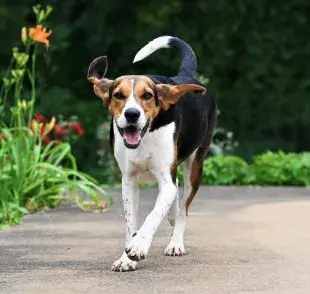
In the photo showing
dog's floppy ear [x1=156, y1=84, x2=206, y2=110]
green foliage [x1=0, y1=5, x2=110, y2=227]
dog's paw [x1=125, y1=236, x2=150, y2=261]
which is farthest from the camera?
green foliage [x1=0, y1=5, x2=110, y2=227]

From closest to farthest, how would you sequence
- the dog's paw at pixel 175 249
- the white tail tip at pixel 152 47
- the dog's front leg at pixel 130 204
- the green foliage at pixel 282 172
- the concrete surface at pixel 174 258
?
the concrete surface at pixel 174 258, the dog's front leg at pixel 130 204, the dog's paw at pixel 175 249, the white tail tip at pixel 152 47, the green foliage at pixel 282 172

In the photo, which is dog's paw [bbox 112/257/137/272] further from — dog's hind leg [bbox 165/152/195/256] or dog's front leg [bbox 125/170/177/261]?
dog's hind leg [bbox 165/152/195/256]

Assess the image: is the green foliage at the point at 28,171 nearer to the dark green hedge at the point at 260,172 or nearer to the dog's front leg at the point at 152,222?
the dog's front leg at the point at 152,222

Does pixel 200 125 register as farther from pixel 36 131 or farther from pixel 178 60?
pixel 178 60

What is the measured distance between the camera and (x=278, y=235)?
7812 millimetres

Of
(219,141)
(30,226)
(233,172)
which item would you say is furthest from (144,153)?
(219,141)

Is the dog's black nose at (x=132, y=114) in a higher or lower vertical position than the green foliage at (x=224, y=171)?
higher

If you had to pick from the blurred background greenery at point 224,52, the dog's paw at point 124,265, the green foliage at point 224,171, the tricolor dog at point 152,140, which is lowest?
the green foliage at point 224,171

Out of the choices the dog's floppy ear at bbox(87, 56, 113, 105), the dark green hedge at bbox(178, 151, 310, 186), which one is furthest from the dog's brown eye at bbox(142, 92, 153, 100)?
the dark green hedge at bbox(178, 151, 310, 186)

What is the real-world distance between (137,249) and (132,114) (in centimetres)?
80

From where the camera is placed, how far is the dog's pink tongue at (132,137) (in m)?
6.03

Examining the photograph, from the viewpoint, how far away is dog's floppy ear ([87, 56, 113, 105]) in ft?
20.8

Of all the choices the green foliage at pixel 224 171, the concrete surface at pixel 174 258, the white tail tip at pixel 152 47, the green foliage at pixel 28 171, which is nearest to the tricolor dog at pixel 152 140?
the concrete surface at pixel 174 258

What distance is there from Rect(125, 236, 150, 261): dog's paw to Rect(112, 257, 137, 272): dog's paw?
0.22 meters
